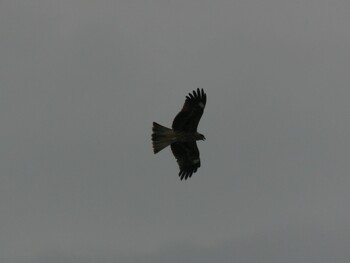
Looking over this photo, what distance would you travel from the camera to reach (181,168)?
57.2m

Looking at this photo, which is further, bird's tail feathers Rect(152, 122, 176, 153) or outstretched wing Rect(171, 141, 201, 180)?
outstretched wing Rect(171, 141, 201, 180)

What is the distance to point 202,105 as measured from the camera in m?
55.4

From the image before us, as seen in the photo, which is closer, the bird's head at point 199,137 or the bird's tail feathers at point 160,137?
the bird's tail feathers at point 160,137

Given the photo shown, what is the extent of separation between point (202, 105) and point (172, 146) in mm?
2876

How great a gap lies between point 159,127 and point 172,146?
2397mm

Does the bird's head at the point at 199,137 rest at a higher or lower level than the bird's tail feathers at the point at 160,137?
higher

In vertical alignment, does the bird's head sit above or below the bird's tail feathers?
above

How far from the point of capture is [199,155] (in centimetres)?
5728

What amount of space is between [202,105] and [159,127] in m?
2.21

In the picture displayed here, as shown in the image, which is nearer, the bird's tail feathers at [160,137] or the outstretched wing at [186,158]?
the bird's tail feathers at [160,137]

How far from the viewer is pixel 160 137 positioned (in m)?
55.0

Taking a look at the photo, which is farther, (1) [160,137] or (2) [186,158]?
A: (2) [186,158]

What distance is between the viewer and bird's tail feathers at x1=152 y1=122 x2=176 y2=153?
5484cm

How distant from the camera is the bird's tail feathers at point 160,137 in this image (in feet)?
180
